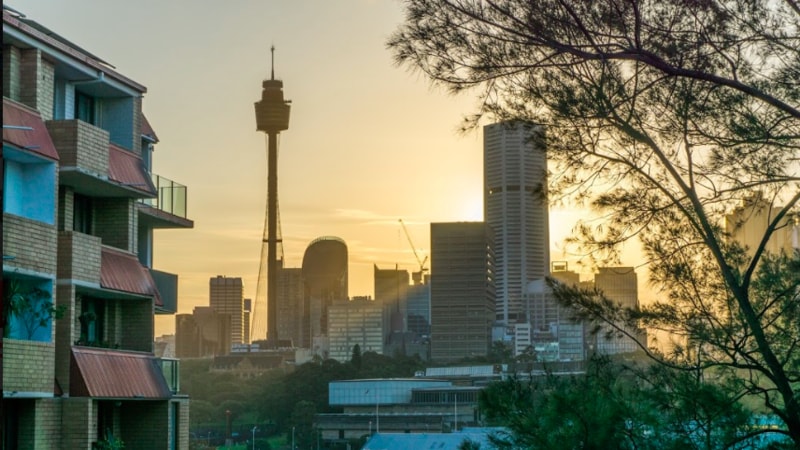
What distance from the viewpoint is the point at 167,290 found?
33.9 meters

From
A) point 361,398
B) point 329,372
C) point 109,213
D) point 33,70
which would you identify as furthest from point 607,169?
point 329,372

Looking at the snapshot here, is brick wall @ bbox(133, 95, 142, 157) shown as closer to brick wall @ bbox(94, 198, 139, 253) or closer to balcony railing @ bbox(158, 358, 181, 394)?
brick wall @ bbox(94, 198, 139, 253)

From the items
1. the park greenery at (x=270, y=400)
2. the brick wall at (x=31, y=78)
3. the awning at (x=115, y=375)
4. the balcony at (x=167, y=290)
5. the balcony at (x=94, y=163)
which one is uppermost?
the brick wall at (x=31, y=78)

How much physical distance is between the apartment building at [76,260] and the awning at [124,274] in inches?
1.6

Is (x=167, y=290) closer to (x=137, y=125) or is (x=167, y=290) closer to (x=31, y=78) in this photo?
(x=137, y=125)

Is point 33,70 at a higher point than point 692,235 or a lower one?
higher

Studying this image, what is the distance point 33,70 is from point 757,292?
13.6 m

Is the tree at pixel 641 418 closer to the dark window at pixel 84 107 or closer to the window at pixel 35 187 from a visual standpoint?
the window at pixel 35 187

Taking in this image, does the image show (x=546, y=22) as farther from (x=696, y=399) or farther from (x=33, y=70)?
(x=33, y=70)

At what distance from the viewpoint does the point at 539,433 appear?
19.3 m

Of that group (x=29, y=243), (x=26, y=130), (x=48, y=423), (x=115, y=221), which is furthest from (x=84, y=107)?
(x=48, y=423)

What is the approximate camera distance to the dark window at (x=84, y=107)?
96.4 ft

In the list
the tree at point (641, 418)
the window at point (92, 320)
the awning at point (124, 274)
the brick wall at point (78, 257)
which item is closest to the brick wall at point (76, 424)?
the window at point (92, 320)

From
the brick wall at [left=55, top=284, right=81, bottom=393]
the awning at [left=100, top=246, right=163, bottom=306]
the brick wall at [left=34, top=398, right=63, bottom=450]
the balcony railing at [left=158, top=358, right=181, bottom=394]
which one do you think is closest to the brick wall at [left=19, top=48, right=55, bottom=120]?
the brick wall at [left=55, top=284, right=81, bottom=393]
